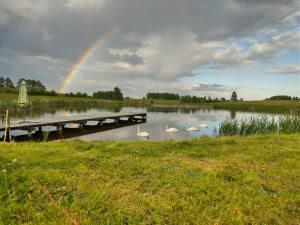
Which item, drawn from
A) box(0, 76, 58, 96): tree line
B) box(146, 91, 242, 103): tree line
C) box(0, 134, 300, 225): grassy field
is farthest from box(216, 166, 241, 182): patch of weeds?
box(146, 91, 242, 103): tree line

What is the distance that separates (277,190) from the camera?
186 inches

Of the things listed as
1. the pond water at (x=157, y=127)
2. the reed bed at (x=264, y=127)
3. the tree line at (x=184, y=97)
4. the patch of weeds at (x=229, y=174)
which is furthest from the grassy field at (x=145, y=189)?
the tree line at (x=184, y=97)

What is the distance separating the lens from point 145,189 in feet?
14.7

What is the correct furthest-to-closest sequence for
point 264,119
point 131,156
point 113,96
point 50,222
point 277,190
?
point 113,96, point 264,119, point 131,156, point 277,190, point 50,222

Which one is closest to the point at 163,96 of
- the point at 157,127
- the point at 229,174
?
the point at 157,127

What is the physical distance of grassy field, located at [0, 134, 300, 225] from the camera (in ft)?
11.5

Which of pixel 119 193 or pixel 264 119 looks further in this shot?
pixel 264 119

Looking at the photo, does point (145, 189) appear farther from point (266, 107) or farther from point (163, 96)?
point (163, 96)

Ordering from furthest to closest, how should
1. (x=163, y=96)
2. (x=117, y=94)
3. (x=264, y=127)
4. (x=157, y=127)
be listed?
(x=163, y=96) → (x=117, y=94) → (x=157, y=127) → (x=264, y=127)

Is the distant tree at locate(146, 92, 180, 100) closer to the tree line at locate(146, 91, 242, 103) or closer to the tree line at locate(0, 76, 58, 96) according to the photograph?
the tree line at locate(146, 91, 242, 103)

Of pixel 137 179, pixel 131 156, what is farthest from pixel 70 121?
pixel 137 179

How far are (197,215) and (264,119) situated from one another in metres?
15.4

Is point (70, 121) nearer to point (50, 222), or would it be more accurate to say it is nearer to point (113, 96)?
point (50, 222)

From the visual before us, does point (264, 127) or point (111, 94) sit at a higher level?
point (111, 94)
